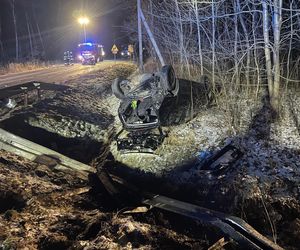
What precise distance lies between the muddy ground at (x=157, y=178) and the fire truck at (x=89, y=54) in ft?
59.3

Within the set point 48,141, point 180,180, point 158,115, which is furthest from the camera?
point 48,141

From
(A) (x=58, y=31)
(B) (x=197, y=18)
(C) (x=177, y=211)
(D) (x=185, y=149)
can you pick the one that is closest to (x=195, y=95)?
(D) (x=185, y=149)

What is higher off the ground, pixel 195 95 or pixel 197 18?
pixel 197 18

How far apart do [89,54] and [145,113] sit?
921 inches

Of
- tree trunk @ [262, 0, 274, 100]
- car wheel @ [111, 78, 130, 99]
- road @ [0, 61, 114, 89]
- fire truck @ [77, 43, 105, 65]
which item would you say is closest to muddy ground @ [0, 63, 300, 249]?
tree trunk @ [262, 0, 274, 100]

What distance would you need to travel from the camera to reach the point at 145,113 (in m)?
8.80

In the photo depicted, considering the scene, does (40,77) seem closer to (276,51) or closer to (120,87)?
(120,87)

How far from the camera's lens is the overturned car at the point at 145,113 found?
8766mm

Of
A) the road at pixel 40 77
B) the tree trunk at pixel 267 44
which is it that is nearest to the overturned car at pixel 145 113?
the tree trunk at pixel 267 44

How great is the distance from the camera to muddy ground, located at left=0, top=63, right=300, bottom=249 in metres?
5.07

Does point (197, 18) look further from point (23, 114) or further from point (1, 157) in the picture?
point (1, 157)

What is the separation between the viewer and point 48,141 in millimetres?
9555

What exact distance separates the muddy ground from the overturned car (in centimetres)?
31

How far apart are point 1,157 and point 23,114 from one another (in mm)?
2866
